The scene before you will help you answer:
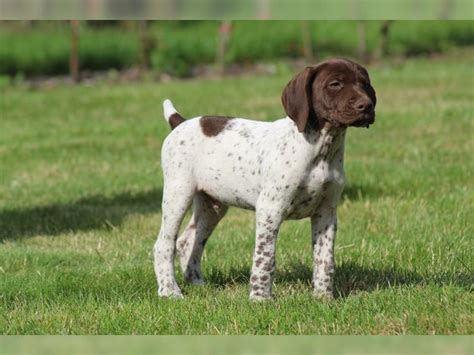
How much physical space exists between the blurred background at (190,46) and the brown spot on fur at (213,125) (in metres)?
13.3

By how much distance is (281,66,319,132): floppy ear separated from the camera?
5.76 metres

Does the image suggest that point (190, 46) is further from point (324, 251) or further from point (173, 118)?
point (324, 251)

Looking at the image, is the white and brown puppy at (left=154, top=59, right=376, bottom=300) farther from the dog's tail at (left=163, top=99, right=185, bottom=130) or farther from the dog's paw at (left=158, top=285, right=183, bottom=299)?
the dog's tail at (left=163, top=99, right=185, bottom=130)

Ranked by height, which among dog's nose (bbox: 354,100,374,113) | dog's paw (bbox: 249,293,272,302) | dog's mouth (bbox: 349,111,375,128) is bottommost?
dog's paw (bbox: 249,293,272,302)

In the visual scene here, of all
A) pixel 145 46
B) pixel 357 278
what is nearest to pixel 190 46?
pixel 145 46

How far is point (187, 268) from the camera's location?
22.7 feet

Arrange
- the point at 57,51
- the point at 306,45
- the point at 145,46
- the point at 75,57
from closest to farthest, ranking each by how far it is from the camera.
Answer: the point at 75,57 → the point at 145,46 → the point at 306,45 → the point at 57,51

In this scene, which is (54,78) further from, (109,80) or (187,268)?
(187,268)

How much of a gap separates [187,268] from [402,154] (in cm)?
566

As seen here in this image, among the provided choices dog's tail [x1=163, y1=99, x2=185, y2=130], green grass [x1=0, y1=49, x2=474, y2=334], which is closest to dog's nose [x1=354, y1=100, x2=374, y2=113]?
green grass [x1=0, y1=49, x2=474, y2=334]

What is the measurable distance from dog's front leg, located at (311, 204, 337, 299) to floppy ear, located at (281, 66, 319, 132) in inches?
27.3

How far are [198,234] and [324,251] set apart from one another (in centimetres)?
99

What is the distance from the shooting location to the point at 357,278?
681cm

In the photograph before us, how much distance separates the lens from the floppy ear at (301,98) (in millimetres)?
5758
